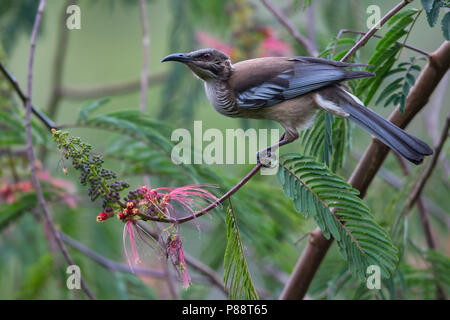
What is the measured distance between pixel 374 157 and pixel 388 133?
0.77 feet

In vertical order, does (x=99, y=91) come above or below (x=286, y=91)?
above

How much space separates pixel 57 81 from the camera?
5.65 meters

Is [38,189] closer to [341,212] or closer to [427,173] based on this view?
[341,212]

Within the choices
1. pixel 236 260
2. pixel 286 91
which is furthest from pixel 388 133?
pixel 236 260

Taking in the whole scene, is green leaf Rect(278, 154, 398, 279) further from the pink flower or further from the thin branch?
the thin branch

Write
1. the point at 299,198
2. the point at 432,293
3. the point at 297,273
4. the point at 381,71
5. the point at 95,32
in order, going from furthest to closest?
the point at 95,32
the point at 432,293
the point at 297,273
the point at 381,71
the point at 299,198

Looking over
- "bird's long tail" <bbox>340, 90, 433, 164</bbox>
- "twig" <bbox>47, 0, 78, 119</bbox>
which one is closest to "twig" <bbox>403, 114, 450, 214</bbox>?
"bird's long tail" <bbox>340, 90, 433, 164</bbox>

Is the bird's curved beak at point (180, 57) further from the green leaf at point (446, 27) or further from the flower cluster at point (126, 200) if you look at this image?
the green leaf at point (446, 27)

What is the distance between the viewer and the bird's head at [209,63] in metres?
2.77

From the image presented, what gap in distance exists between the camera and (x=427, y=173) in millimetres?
2660
